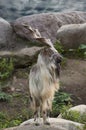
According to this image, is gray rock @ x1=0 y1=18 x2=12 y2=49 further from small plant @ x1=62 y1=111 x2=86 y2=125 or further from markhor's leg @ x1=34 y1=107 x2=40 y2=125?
markhor's leg @ x1=34 y1=107 x2=40 y2=125

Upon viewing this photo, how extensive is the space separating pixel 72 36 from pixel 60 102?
299 centimetres

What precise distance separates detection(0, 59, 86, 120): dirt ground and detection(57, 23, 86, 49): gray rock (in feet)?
2.55

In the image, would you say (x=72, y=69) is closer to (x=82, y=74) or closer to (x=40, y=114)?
(x=82, y=74)

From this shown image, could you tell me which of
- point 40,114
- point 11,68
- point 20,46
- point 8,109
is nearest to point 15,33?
point 20,46

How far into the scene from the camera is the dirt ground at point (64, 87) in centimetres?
1012

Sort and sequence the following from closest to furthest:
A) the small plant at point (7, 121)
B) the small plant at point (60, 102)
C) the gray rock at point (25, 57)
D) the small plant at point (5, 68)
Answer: the small plant at point (7, 121)
the small plant at point (60, 102)
the small plant at point (5, 68)
the gray rock at point (25, 57)

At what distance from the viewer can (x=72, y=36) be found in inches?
504

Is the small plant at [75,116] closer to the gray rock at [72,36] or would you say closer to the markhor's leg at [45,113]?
the markhor's leg at [45,113]

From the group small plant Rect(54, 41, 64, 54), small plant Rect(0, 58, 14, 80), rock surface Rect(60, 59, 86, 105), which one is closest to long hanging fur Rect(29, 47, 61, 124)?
rock surface Rect(60, 59, 86, 105)

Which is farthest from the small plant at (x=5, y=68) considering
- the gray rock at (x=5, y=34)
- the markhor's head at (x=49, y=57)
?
Answer: the markhor's head at (x=49, y=57)

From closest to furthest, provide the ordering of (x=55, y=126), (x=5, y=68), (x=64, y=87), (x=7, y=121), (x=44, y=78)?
(x=44, y=78), (x=55, y=126), (x=7, y=121), (x=64, y=87), (x=5, y=68)

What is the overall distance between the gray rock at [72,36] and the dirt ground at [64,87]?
776 mm

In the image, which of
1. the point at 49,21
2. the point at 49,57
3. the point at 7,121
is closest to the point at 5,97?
the point at 7,121

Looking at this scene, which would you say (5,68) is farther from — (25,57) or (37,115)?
(37,115)
